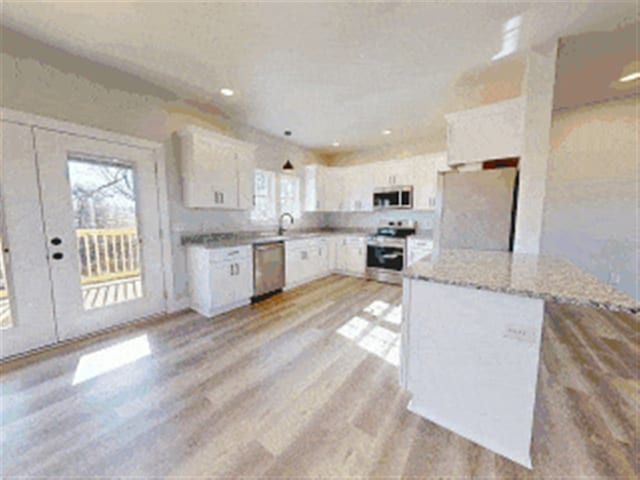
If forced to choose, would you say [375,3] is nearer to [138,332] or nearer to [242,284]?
[242,284]

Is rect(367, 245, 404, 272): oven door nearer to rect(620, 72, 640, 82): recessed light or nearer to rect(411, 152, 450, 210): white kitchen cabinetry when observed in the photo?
rect(411, 152, 450, 210): white kitchen cabinetry

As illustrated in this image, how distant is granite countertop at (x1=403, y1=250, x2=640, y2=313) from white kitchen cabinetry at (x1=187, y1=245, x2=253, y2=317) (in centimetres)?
236

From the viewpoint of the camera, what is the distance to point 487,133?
92.8 inches

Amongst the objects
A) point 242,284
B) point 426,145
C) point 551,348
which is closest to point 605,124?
point 426,145

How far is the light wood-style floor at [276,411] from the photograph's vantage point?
127 centimetres

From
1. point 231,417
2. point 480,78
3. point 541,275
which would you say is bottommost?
point 231,417

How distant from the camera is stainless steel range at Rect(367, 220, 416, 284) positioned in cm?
434

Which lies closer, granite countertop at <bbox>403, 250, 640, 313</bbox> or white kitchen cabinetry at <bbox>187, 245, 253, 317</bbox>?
granite countertop at <bbox>403, 250, 640, 313</bbox>

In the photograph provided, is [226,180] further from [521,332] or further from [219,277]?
[521,332]

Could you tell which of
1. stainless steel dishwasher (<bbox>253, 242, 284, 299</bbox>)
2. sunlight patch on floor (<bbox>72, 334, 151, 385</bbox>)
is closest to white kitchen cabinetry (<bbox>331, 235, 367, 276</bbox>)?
stainless steel dishwasher (<bbox>253, 242, 284, 299</bbox>)

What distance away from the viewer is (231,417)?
1.57m

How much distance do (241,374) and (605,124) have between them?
216 inches

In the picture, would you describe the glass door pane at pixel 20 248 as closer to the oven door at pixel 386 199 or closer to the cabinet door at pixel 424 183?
the oven door at pixel 386 199

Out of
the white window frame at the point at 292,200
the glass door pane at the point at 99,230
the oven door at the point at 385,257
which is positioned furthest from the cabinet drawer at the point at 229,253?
the oven door at the point at 385,257
